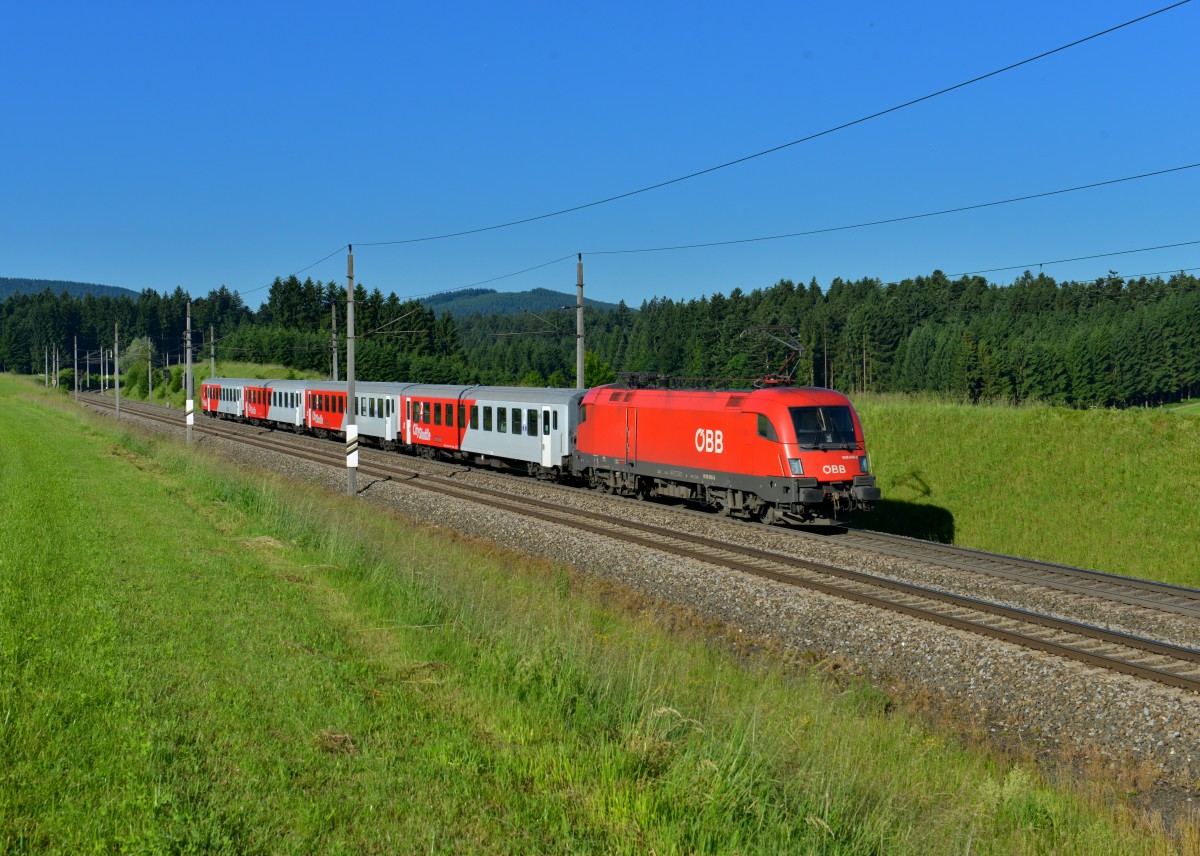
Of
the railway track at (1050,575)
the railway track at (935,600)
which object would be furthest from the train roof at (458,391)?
the railway track at (1050,575)

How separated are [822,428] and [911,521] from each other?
8467 mm

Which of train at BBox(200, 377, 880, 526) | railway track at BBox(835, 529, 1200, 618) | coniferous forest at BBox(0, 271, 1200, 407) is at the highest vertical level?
coniferous forest at BBox(0, 271, 1200, 407)

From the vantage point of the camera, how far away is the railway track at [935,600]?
12180 mm

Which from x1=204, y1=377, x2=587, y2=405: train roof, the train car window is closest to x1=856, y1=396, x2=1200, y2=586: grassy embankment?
the train car window

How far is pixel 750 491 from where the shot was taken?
887 inches

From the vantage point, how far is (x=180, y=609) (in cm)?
1188

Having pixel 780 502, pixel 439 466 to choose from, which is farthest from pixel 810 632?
pixel 439 466

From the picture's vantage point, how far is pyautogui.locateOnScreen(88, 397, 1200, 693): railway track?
12180mm

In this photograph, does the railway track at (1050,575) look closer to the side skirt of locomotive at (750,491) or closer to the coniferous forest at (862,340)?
the side skirt of locomotive at (750,491)

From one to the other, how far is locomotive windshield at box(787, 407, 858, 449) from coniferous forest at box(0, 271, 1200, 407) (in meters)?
15.3

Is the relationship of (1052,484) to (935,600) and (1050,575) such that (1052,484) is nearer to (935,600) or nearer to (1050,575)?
(1050,575)

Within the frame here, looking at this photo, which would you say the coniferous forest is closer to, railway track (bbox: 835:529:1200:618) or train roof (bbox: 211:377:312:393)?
train roof (bbox: 211:377:312:393)

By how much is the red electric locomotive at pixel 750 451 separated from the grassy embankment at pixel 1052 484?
4.61 metres

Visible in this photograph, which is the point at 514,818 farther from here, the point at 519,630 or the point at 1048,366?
the point at 1048,366
